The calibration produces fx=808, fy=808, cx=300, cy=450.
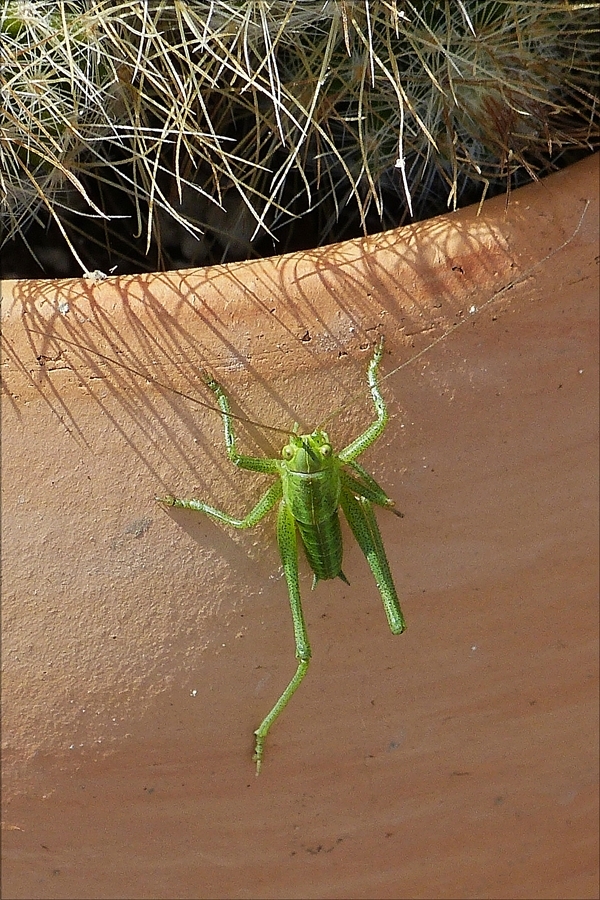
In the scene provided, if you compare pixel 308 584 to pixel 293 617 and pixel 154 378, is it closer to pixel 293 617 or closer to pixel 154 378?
pixel 293 617

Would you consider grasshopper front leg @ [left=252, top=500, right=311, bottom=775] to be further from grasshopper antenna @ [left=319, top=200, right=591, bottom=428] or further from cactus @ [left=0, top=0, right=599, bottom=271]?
cactus @ [left=0, top=0, right=599, bottom=271]

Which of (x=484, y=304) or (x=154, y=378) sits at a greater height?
(x=154, y=378)

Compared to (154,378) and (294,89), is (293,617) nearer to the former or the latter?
(154,378)

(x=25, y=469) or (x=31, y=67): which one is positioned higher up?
(x=31, y=67)

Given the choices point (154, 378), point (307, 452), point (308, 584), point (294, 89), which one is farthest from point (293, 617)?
point (294, 89)

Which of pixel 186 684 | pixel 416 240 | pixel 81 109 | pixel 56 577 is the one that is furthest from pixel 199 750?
pixel 81 109

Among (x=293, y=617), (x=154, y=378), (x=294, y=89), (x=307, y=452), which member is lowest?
(x=293, y=617)

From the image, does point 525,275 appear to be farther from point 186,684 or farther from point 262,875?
point 262,875
